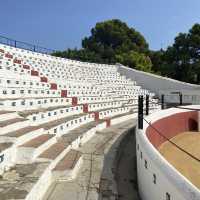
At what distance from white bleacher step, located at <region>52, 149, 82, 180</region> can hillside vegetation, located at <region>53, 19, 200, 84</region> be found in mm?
24490

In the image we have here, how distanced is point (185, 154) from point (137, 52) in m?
30.2

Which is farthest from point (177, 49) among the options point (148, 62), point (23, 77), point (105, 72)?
point (23, 77)

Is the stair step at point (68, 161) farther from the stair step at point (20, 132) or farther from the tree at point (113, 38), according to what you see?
the tree at point (113, 38)

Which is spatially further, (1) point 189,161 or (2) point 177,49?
(2) point 177,49

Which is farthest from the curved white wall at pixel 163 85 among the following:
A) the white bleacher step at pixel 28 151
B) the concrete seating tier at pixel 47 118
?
the white bleacher step at pixel 28 151

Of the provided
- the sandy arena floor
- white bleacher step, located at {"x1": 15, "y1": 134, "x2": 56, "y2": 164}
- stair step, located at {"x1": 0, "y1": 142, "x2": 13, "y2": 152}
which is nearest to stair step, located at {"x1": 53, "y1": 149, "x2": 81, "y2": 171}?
white bleacher step, located at {"x1": 15, "y1": 134, "x2": 56, "y2": 164}

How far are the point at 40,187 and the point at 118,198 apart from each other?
1.53 metres

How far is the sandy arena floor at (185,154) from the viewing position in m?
8.22

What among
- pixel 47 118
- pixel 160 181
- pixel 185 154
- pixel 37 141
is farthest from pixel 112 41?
pixel 160 181

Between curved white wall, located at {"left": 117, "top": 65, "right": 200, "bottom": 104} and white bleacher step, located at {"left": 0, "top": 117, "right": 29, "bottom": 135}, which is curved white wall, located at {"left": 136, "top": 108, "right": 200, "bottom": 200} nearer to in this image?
white bleacher step, located at {"left": 0, "top": 117, "right": 29, "bottom": 135}

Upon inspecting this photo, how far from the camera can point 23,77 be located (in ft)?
44.7

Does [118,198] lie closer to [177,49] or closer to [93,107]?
[93,107]

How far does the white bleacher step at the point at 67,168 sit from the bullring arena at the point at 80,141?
21 millimetres

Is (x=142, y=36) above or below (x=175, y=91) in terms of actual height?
above
